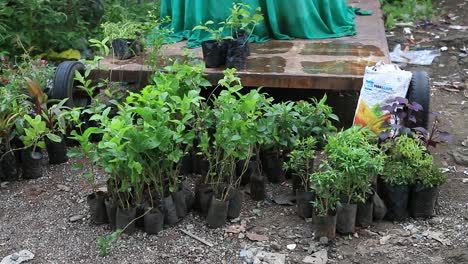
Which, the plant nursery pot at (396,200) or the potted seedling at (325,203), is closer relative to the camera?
the potted seedling at (325,203)

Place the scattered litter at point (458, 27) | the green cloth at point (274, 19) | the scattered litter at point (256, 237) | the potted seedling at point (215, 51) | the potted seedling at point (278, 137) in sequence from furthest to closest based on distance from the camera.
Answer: the scattered litter at point (458, 27) < the green cloth at point (274, 19) < the potted seedling at point (215, 51) < the potted seedling at point (278, 137) < the scattered litter at point (256, 237)

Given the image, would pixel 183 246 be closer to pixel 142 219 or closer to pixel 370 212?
pixel 142 219

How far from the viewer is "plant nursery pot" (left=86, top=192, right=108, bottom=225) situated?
11.5 ft

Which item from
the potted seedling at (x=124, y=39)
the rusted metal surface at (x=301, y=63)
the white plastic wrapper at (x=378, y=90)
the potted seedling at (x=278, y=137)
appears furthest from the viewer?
the potted seedling at (x=124, y=39)

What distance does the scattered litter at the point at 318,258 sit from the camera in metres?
3.22

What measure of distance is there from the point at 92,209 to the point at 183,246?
2.03 feet

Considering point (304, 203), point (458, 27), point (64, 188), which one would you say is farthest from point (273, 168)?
point (458, 27)

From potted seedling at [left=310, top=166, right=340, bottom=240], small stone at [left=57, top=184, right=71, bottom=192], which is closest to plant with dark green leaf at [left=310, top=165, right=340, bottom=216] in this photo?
potted seedling at [left=310, top=166, right=340, bottom=240]

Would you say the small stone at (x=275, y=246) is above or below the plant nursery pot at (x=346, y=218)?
below

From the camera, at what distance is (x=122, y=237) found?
341 centimetres

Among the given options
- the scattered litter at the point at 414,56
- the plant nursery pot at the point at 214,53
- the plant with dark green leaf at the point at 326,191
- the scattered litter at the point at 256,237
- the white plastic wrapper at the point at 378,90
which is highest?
the plant nursery pot at the point at 214,53

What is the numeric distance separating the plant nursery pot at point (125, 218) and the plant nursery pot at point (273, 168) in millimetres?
1066

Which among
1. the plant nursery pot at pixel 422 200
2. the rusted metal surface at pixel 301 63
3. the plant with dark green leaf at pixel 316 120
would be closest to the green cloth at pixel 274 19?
the rusted metal surface at pixel 301 63

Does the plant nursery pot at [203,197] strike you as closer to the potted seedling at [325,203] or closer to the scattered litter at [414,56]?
the potted seedling at [325,203]
